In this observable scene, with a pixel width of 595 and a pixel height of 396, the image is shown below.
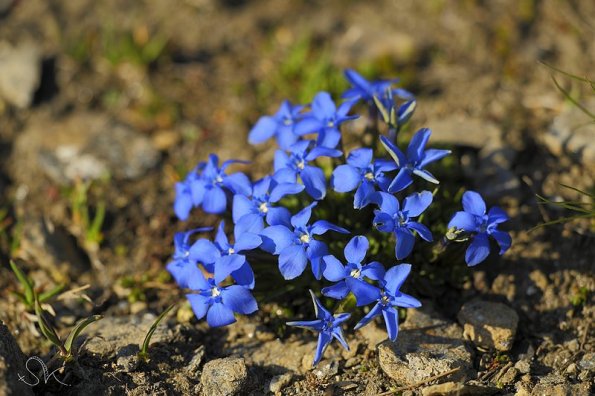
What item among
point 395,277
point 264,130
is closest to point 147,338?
point 395,277

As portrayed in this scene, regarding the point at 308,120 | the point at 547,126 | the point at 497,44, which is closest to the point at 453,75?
the point at 497,44

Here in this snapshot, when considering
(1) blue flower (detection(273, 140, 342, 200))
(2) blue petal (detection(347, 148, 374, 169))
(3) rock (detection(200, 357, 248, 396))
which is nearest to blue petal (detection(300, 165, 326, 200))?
(1) blue flower (detection(273, 140, 342, 200))

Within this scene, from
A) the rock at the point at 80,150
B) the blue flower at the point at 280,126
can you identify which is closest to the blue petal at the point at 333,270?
the blue flower at the point at 280,126

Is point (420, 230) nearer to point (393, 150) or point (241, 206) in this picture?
point (393, 150)

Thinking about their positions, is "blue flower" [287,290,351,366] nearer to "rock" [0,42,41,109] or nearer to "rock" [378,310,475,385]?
"rock" [378,310,475,385]

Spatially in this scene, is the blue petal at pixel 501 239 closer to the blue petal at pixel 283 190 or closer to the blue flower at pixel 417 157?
the blue flower at pixel 417 157

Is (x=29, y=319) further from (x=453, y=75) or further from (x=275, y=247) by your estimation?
(x=453, y=75)
